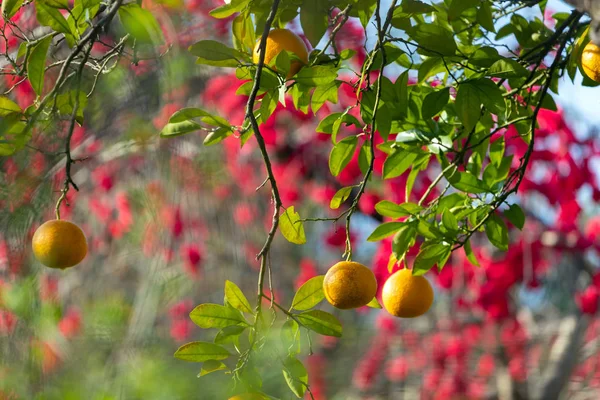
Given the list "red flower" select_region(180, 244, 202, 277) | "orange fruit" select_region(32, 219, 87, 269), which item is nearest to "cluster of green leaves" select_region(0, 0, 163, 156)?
"orange fruit" select_region(32, 219, 87, 269)

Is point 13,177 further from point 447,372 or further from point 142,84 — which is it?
point 447,372

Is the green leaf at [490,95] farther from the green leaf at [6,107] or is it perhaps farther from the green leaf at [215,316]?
the green leaf at [6,107]

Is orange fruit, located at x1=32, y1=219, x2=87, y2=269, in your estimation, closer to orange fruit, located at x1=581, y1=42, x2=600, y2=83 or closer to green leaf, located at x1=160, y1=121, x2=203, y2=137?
green leaf, located at x1=160, y1=121, x2=203, y2=137

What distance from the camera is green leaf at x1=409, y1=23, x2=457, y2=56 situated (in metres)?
0.77

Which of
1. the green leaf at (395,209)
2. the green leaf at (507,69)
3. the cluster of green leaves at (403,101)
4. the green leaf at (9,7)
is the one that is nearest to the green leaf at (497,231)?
the cluster of green leaves at (403,101)

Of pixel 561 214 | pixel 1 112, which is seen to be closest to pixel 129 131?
pixel 1 112

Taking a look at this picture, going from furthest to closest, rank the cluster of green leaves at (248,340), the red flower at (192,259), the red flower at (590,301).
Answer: the red flower at (192,259) < the red flower at (590,301) < the cluster of green leaves at (248,340)

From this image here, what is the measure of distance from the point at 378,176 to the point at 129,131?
1.20 meters

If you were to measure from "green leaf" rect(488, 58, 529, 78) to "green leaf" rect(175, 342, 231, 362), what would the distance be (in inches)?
15.9

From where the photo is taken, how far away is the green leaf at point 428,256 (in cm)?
88

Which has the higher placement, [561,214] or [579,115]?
[579,115]

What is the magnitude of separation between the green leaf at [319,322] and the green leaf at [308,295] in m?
0.02

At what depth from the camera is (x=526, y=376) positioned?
285 cm

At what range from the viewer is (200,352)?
720mm
